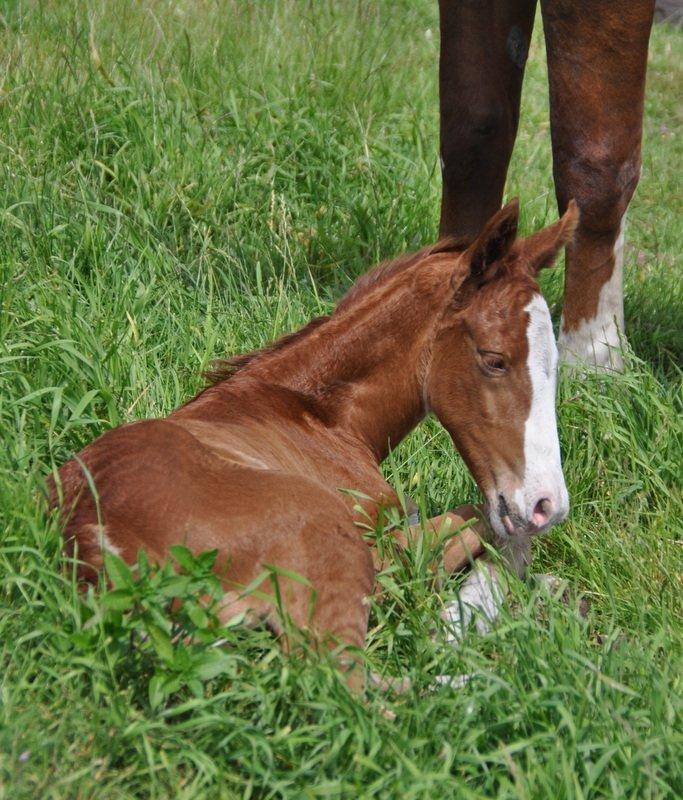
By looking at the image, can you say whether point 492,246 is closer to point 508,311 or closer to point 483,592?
point 508,311

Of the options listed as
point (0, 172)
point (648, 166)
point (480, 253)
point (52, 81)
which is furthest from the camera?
point (648, 166)

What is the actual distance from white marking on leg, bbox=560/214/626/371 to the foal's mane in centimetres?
68

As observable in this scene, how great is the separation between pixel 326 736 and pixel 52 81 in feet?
12.5

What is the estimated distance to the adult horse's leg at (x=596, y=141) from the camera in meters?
3.90

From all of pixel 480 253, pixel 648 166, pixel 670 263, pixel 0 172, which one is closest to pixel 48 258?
pixel 0 172

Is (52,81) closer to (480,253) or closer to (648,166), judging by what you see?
(480,253)

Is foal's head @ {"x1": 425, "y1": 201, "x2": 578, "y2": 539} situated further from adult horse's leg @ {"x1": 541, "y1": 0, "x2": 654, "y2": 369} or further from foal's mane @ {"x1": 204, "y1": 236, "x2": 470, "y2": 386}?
adult horse's leg @ {"x1": 541, "y1": 0, "x2": 654, "y2": 369}

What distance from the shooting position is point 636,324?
16.7ft

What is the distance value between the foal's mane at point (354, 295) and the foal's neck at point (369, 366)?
4 centimetres

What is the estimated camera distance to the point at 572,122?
13.2 ft

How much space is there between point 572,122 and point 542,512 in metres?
1.49

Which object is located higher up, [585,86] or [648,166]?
[585,86]

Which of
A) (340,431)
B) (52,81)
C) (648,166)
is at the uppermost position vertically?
(52,81)

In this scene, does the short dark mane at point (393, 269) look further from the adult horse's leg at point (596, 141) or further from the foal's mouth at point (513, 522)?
the foal's mouth at point (513, 522)
